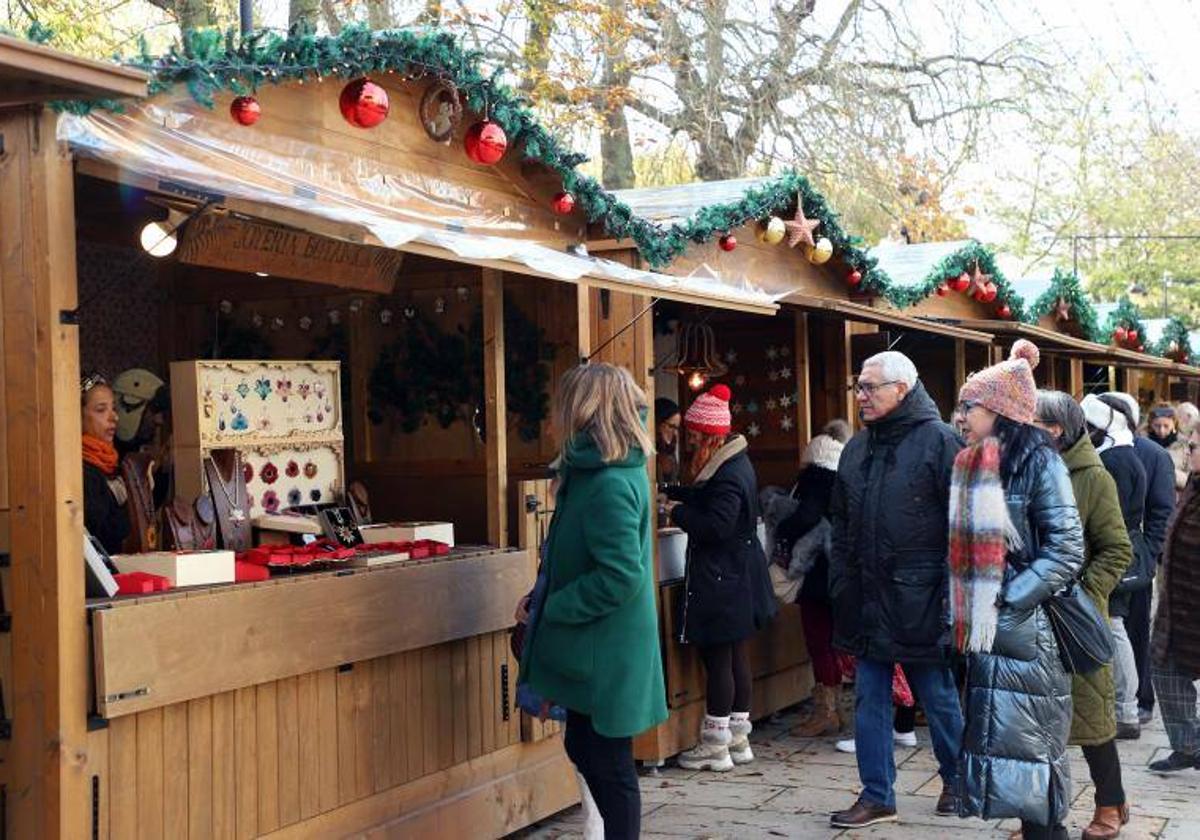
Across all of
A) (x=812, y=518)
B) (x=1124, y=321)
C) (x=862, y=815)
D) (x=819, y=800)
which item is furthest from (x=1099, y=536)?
(x=1124, y=321)

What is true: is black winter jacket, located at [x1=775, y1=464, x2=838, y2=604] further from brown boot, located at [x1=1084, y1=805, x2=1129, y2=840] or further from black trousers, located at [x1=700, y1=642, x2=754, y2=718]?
brown boot, located at [x1=1084, y1=805, x2=1129, y2=840]

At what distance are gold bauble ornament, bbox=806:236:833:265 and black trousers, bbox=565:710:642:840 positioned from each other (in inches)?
190

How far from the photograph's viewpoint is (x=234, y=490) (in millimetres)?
5602

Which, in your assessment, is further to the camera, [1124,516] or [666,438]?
[666,438]

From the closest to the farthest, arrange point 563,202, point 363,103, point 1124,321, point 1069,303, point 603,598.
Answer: point 603,598, point 363,103, point 563,202, point 1069,303, point 1124,321

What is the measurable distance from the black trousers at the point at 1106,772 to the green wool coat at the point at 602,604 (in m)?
1.86

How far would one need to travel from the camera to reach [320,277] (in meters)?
5.96

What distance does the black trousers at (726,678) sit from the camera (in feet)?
23.2

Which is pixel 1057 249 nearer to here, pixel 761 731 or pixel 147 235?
pixel 761 731

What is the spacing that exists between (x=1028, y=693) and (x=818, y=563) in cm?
301

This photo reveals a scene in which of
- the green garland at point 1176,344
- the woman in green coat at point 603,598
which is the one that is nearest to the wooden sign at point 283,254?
the woman in green coat at point 603,598

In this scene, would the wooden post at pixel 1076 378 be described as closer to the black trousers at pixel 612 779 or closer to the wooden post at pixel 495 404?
the wooden post at pixel 495 404

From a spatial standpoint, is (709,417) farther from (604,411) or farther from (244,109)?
(244,109)

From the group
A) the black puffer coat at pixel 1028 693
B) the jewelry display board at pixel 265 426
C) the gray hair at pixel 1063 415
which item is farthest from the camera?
the gray hair at pixel 1063 415
